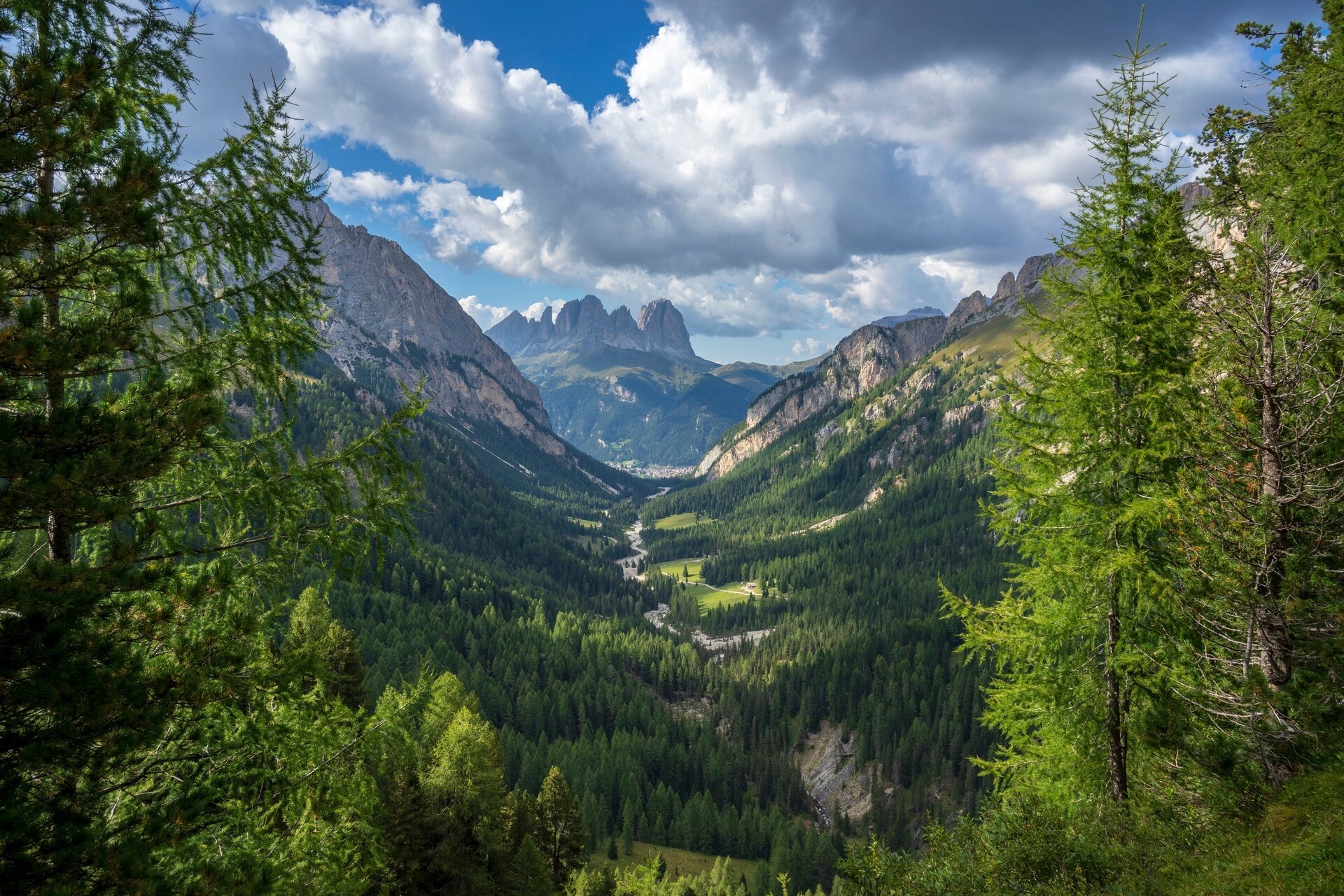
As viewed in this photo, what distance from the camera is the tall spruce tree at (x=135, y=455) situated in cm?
508

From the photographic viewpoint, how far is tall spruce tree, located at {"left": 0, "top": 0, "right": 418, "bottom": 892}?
5.08 m

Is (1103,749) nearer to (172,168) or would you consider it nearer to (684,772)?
(172,168)

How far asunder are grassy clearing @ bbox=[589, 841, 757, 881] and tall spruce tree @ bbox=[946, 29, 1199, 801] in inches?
2511

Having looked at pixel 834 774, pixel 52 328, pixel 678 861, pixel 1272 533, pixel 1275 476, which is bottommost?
pixel 834 774

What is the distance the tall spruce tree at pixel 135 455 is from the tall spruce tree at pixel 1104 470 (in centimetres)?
1359

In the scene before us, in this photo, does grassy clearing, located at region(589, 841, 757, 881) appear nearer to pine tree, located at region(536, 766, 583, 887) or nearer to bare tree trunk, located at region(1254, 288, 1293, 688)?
pine tree, located at region(536, 766, 583, 887)

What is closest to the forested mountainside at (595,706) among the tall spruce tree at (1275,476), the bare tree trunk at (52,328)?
the tall spruce tree at (1275,476)

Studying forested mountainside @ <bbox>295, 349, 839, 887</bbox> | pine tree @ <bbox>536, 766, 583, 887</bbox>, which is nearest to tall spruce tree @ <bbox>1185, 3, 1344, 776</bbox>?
pine tree @ <bbox>536, 766, 583, 887</bbox>

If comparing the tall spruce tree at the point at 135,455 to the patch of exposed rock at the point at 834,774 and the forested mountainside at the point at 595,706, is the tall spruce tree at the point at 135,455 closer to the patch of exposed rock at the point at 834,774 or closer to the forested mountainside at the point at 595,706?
the forested mountainside at the point at 595,706

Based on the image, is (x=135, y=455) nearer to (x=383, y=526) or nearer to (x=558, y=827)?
→ (x=383, y=526)

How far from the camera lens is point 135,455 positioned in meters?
6.02

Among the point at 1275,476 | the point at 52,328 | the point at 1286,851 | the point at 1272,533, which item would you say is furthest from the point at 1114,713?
the point at 52,328

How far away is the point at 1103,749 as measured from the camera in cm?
1364

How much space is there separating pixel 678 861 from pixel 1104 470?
76826 millimetres
